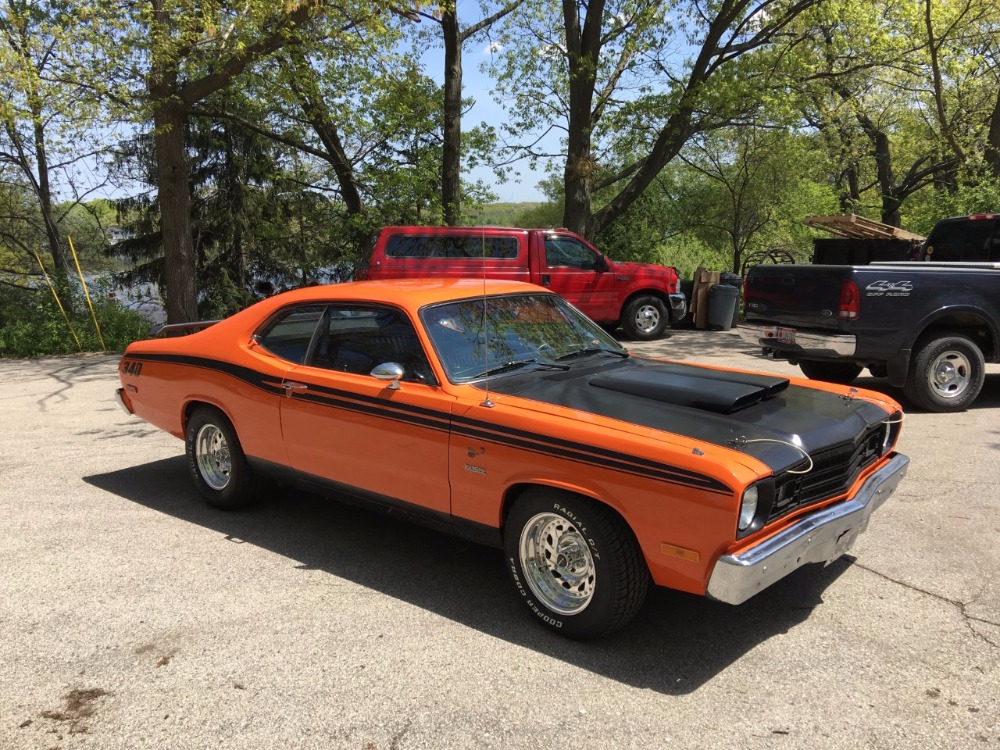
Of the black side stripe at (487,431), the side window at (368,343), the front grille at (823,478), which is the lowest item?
the front grille at (823,478)

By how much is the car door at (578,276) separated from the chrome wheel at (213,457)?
27.3ft

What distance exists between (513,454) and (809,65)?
54.8ft

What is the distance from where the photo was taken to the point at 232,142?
57.9 ft

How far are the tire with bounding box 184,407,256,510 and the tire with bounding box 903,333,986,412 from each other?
20.7ft

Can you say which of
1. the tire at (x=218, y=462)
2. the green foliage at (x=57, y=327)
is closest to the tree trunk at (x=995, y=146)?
the tire at (x=218, y=462)

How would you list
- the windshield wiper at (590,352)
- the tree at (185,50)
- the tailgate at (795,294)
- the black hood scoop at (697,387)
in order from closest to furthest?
the black hood scoop at (697,387), the windshield wiper at (590,352), the tailgate at (795,294), the tree at (185,50)

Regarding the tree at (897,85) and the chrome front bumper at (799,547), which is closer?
the chrome front bumper at (799,547)

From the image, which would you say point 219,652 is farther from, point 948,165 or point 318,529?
point 948,165

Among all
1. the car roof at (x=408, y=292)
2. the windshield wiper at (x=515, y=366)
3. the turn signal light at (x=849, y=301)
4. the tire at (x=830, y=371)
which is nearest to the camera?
the windshield wiper at (x=515, y=366)

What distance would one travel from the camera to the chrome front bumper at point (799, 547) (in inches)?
110

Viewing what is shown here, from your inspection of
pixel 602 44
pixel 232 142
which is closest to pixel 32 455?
pixel 232 142

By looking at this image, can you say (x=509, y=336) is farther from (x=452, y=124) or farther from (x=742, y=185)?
(x=742, y=185)

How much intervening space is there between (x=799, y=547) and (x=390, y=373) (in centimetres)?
203

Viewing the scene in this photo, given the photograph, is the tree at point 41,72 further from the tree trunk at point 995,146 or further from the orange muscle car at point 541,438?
the tree trunk at point 995,146
